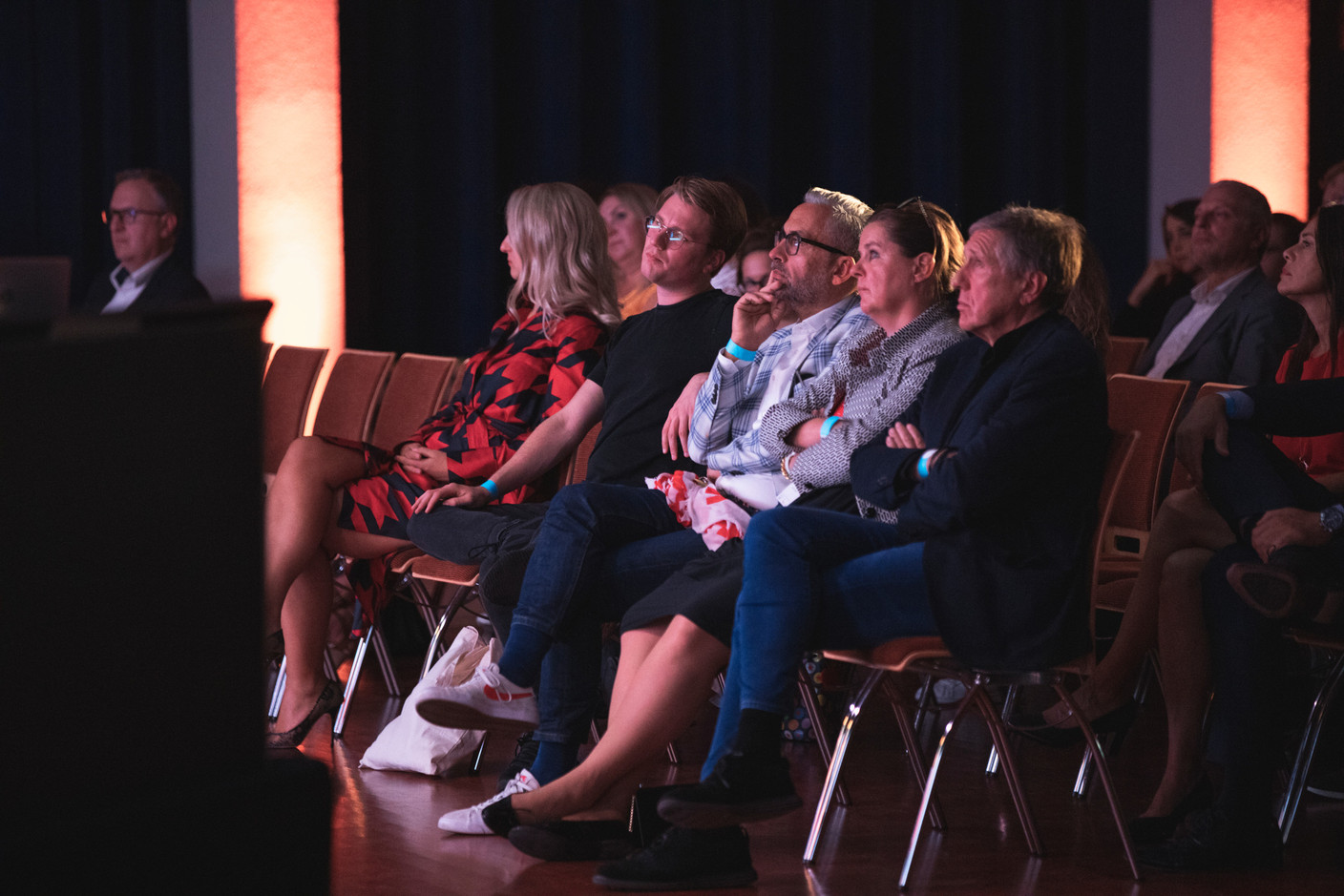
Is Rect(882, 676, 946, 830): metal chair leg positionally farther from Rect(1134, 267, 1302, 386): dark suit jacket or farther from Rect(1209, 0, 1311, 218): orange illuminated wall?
Rect(1209, 0, 1311, 218): orange illuminated wall

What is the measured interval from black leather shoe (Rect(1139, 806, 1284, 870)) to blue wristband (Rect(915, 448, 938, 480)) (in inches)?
30.7

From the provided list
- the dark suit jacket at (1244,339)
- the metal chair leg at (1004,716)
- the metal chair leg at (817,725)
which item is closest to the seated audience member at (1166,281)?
the dark suit jacket at (1244,339)

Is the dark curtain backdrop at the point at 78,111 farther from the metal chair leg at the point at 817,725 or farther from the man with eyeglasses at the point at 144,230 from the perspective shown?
the metal chair leg at the point at 817,725

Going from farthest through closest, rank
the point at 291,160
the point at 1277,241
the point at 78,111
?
the point at 78,111, the point at 291,160, the point at 1277,241

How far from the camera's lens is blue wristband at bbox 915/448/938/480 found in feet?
8.25

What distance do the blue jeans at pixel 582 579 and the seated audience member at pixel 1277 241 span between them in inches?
96.3

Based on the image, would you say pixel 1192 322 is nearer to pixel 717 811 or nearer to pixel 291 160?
pixel 717 811

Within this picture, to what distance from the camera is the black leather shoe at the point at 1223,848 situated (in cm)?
257

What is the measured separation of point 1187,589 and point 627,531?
3.52ft

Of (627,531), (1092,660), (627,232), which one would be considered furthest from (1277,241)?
(627,531)

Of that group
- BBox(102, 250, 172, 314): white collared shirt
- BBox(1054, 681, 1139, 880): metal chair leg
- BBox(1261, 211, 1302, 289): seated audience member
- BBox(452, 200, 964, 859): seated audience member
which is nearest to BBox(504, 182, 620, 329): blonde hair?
BBox(452, 200, 964, 859): seated audience member

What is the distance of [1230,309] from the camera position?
4.25 metres

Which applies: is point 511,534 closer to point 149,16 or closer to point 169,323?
point 169,323

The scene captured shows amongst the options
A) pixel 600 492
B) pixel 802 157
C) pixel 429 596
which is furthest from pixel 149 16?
pixel 600 492
